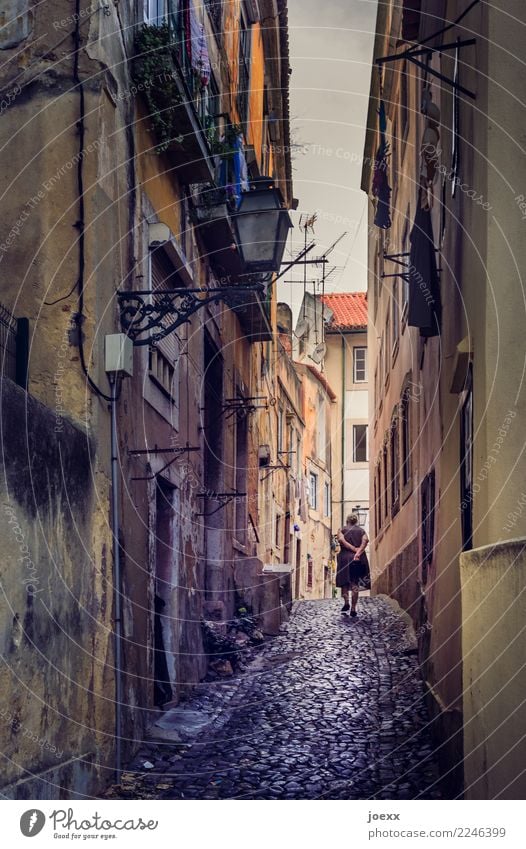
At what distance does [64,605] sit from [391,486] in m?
14.2

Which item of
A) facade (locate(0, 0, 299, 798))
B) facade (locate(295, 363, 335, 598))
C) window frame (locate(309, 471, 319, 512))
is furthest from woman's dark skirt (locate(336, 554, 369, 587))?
window frame (locate(309, 471, 319, 512))

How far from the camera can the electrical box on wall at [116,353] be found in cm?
818

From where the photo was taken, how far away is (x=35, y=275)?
806 centimetres

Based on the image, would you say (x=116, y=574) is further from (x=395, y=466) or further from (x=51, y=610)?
(x=395, y=466)

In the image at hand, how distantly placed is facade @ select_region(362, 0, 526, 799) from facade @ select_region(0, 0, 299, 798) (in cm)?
210

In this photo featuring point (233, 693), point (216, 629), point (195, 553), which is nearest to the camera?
point (233, 693)

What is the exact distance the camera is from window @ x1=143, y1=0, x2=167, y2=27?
986cm

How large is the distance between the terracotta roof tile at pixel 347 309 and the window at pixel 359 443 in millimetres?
3587

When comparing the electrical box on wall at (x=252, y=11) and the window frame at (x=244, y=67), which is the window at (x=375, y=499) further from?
the electrical box on wall at (x=252, y=11)

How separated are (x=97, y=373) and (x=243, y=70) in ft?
36.5

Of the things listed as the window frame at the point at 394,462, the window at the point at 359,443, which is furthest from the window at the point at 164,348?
the window at the point at 359,443

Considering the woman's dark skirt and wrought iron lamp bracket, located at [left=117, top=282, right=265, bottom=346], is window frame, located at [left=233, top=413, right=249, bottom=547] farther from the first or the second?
wrought iron lamp bracket, located at [left=117, top=282, right=265, bottom=346]

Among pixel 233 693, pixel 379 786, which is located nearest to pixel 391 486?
pixel 233 693
